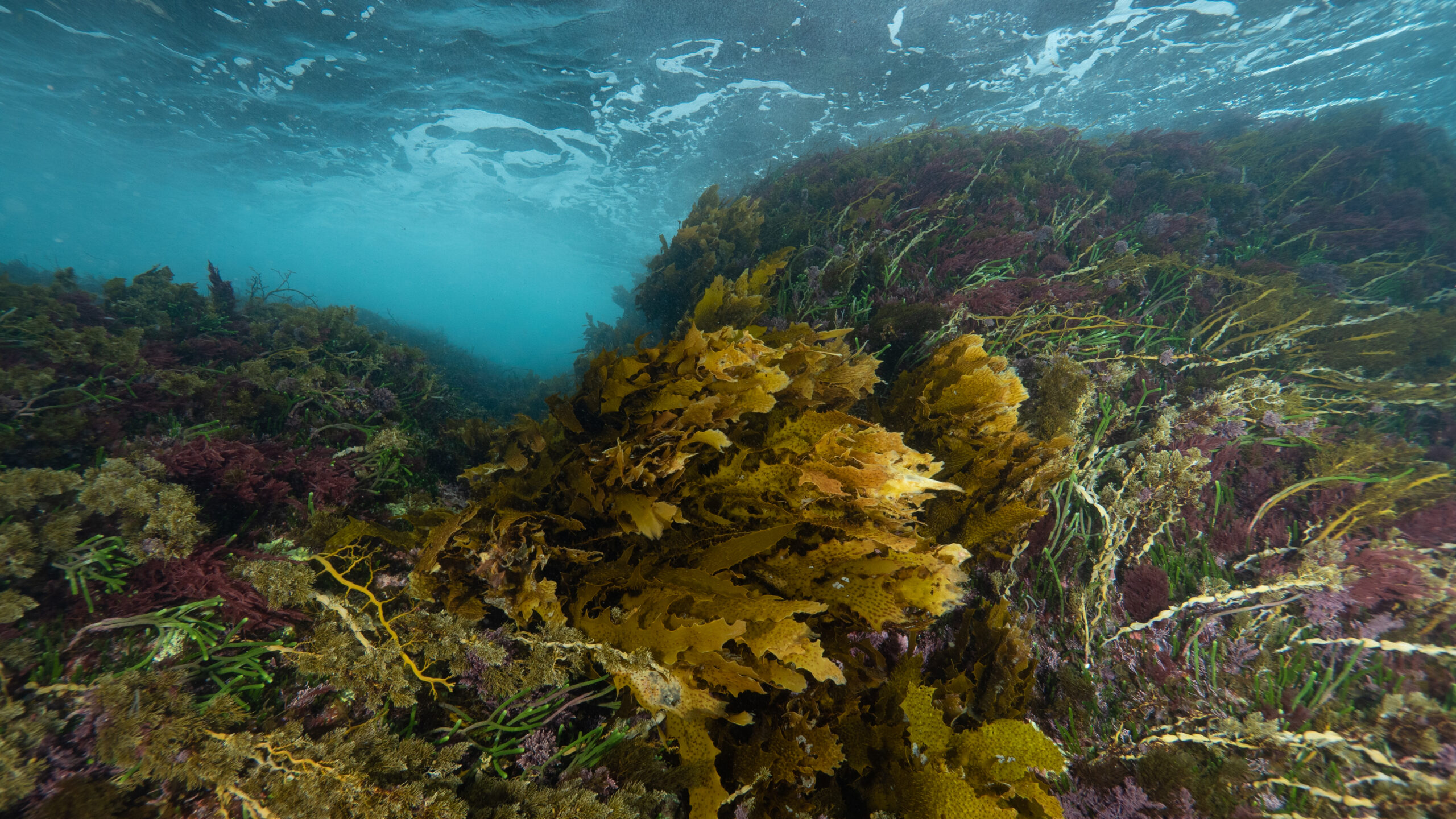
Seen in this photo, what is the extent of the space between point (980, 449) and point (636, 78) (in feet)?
45.4

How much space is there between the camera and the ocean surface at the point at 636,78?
1015 cm

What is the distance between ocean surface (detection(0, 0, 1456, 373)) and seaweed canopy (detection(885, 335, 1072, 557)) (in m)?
10.4

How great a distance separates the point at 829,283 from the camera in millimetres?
3967

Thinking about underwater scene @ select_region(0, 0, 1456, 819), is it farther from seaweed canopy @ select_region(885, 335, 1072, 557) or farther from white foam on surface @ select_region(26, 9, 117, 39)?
white foam on surface @ select_region(26, 9, 117, 39)

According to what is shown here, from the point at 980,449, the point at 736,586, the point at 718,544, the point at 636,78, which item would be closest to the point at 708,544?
the point at 718,544

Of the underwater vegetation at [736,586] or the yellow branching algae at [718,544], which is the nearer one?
the underwater vegetation at [736,586]

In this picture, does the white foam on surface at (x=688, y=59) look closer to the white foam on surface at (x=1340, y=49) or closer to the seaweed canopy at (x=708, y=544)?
the seaweed canopy at (x=708, y=544)

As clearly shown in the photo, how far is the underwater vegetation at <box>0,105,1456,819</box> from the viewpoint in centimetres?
150

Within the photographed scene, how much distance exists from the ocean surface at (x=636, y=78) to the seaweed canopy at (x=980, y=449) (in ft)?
34.2

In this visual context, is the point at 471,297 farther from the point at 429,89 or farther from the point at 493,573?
the point at 493,573

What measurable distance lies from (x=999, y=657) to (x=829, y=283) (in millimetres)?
2999

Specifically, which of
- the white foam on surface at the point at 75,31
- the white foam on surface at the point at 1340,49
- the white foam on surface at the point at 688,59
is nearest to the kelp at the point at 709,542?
the white foam on surface at the point at 688,59

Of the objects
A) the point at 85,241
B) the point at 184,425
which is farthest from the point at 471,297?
the point at 184,425

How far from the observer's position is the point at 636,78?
12078mm
